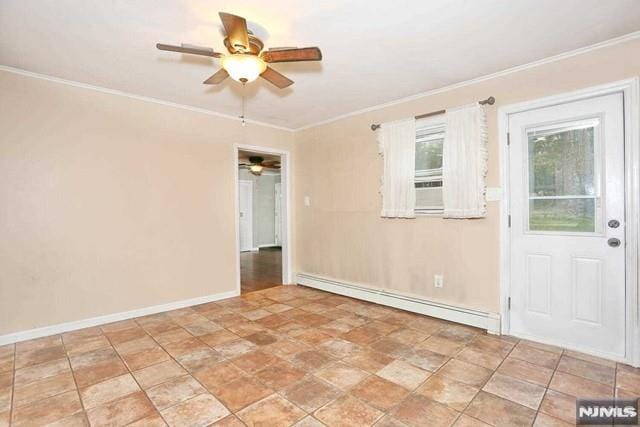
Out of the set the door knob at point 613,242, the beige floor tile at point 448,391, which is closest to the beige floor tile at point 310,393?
the beige floor tile at point 448,391

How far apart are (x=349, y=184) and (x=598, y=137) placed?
2568 millimetres

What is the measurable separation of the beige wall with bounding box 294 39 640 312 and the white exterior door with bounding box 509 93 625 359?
183 mm

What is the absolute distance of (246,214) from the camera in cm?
882

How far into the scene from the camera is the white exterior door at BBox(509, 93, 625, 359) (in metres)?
2.43

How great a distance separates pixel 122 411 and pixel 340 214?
3176 millimetres

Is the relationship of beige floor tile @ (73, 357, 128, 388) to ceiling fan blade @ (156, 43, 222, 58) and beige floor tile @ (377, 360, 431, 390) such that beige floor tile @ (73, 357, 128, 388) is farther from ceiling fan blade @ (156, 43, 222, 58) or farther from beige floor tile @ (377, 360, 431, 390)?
ceiling fan blade @ (156, 43, 222, 58)

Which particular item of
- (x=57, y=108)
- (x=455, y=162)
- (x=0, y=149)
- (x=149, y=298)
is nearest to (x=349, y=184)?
(x=455, y=162)

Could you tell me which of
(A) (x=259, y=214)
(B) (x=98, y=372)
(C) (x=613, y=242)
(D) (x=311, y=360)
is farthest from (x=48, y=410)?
(A) (x=259, y=214)

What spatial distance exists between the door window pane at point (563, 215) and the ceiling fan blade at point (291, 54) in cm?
232

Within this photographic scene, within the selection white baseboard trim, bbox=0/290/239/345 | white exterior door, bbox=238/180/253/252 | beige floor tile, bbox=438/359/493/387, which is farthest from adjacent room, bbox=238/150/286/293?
beige floor tile, bbox=438/359/493/387

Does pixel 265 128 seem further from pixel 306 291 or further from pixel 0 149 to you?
pixel 0 149

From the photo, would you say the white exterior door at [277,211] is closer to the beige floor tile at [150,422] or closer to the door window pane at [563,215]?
the door window pane at [563,215]

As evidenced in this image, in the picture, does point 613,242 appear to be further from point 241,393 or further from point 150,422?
point 150,422

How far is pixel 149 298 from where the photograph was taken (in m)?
3.62
